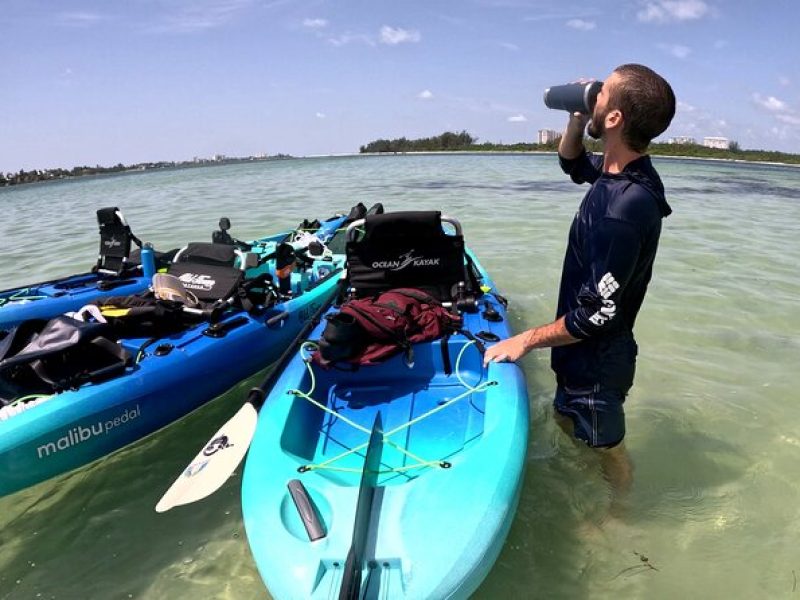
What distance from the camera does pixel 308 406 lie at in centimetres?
346

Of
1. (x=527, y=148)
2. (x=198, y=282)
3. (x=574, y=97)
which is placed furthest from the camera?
(x=527, y=148)

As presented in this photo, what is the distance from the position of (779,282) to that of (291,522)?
8605 mm

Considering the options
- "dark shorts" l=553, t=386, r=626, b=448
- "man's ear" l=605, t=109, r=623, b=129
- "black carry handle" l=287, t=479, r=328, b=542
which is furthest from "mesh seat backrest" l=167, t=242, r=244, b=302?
"man's ear" l=605, t=109, r=623, b=129

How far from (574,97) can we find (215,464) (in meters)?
2.60

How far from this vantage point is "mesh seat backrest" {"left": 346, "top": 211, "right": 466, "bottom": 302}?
440cm

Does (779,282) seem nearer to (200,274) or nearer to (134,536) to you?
(200,274)

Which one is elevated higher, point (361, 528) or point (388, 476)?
point (361, 528)

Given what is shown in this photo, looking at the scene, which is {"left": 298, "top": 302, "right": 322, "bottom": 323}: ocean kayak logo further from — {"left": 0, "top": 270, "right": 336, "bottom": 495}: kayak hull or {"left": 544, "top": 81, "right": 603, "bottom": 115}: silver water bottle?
{"left": 544, "top": 81, "right": 603, "bottom": 115}: silver water bottle

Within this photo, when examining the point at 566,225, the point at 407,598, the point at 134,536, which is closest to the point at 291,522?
the point at 407,598

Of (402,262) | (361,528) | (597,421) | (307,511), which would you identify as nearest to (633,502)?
(597,421)

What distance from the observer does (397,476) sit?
2.97 m

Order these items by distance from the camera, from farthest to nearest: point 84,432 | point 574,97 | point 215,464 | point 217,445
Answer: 1. point 84,432
2. point 217,445
3. point 215,464
4. point 574,97

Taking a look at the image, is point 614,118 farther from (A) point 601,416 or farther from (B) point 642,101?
(A) point 601,416

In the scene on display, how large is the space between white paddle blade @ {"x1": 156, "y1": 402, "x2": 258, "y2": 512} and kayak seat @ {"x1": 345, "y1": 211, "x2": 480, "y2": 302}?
5.62ft
